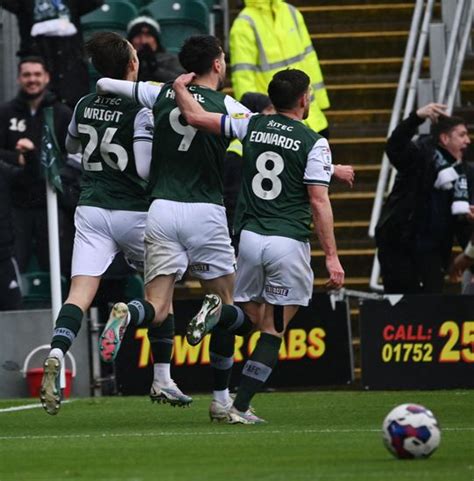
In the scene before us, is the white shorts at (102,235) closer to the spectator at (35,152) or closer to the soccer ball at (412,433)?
the soccer ball at (412,433)

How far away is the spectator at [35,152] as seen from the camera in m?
15.5

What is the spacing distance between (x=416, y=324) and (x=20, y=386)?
335 cm

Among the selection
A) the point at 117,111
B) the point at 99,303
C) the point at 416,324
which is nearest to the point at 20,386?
the point at 99,303

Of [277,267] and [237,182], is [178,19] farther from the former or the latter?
[277,267]

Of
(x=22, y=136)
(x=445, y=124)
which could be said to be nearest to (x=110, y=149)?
(x=22, y=136)

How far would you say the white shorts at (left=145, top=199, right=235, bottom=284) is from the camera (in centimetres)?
1089

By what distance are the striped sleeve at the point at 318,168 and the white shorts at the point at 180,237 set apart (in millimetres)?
694

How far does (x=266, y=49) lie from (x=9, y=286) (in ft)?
10.7

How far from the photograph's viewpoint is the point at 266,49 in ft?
54.2

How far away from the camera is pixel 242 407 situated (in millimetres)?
10750

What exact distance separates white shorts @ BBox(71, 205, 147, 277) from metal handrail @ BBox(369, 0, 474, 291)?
17.6 ft

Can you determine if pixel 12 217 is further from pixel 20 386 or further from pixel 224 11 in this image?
pixel 224 11

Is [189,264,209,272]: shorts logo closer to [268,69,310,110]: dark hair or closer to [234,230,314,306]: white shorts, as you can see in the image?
[234,230,314,306]: white shorts

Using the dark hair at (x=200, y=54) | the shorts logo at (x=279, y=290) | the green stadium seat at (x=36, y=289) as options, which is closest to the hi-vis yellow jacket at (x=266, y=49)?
the green stadium seat at (x=36, y=289)
